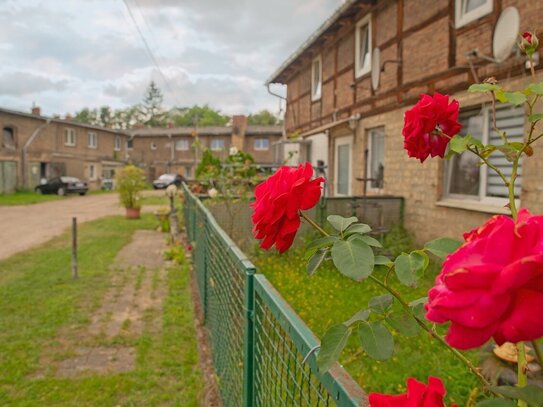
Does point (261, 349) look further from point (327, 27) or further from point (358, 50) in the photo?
point (327, 27)

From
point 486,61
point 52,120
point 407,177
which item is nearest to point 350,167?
point 407,177

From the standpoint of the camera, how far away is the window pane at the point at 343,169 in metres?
12.4

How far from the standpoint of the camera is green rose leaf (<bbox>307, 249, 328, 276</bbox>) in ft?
2.96

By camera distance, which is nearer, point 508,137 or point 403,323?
point 403,323

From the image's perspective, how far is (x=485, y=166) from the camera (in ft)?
23.0

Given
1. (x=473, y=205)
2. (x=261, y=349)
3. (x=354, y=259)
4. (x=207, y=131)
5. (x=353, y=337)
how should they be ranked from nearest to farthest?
(x=354, y=259)
(x=261, y=349)
(x=353, y=337)
(x=473, y=205)
(x=207, y=131)

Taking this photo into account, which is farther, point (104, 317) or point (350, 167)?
point (350, 167)

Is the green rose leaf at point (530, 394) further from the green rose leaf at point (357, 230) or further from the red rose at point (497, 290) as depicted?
the green rose leaf at point (357, 230)

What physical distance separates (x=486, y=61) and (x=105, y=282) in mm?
6405

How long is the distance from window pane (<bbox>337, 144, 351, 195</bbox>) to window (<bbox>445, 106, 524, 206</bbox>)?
15.0 ft

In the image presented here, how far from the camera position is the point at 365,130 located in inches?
424

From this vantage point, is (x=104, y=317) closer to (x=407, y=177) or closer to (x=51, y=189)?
(x=407, y=177)

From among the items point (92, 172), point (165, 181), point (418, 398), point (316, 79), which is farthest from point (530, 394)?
point (92, 172)

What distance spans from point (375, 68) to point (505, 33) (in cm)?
380
